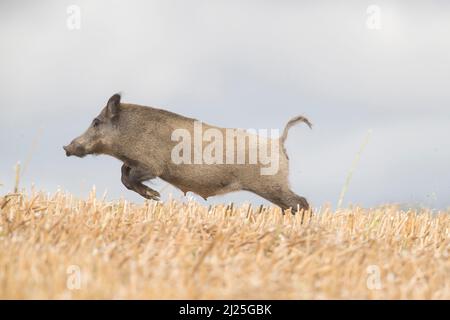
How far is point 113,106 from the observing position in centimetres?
954

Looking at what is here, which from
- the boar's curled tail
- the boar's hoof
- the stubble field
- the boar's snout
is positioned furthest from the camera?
the boar's snout

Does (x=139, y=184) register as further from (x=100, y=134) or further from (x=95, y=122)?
(x=95, y=122)

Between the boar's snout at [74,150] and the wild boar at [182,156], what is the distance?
0.43 m

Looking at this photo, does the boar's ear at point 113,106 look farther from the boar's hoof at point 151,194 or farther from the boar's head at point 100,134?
the boar's hoof at point 151,194

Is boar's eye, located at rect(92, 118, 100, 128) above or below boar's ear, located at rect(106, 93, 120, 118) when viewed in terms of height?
below

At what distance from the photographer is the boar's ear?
9.49 m

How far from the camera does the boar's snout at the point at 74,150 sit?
9.97 m

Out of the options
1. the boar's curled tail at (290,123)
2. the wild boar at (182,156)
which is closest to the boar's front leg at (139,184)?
the wild boar at (182,156)

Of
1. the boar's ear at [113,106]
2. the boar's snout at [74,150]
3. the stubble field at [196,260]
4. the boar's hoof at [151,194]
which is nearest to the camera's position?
the stubble field at [196,260]

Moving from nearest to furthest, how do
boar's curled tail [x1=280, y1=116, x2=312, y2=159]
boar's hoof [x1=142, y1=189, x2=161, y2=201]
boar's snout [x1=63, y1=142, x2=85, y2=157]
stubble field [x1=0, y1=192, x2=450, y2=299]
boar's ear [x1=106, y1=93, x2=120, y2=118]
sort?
stubble field [x1=0, y1=192, x2=450, y2=299] → boar's hoof [x1=142, y1=189, x2=161, y2=201] → boar's ear [x1=106, y1=93, x2=120, y2=118] → boar's curled tail [x1=280, y1=116, x2=312, y2=159] → boar's snout [x1=63, y1=142, x2=85, y2=157]

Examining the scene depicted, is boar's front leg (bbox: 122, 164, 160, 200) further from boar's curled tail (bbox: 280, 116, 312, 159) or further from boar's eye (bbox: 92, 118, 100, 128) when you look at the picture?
boar's curled tail (bbox: 280, 116, 312, 159)

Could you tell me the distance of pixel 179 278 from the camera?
14.2ft

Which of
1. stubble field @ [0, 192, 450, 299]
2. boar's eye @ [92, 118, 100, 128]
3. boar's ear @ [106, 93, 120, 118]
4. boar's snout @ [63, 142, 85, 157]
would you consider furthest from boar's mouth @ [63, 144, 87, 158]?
stubble field @ [0, 192, 450, 299]
